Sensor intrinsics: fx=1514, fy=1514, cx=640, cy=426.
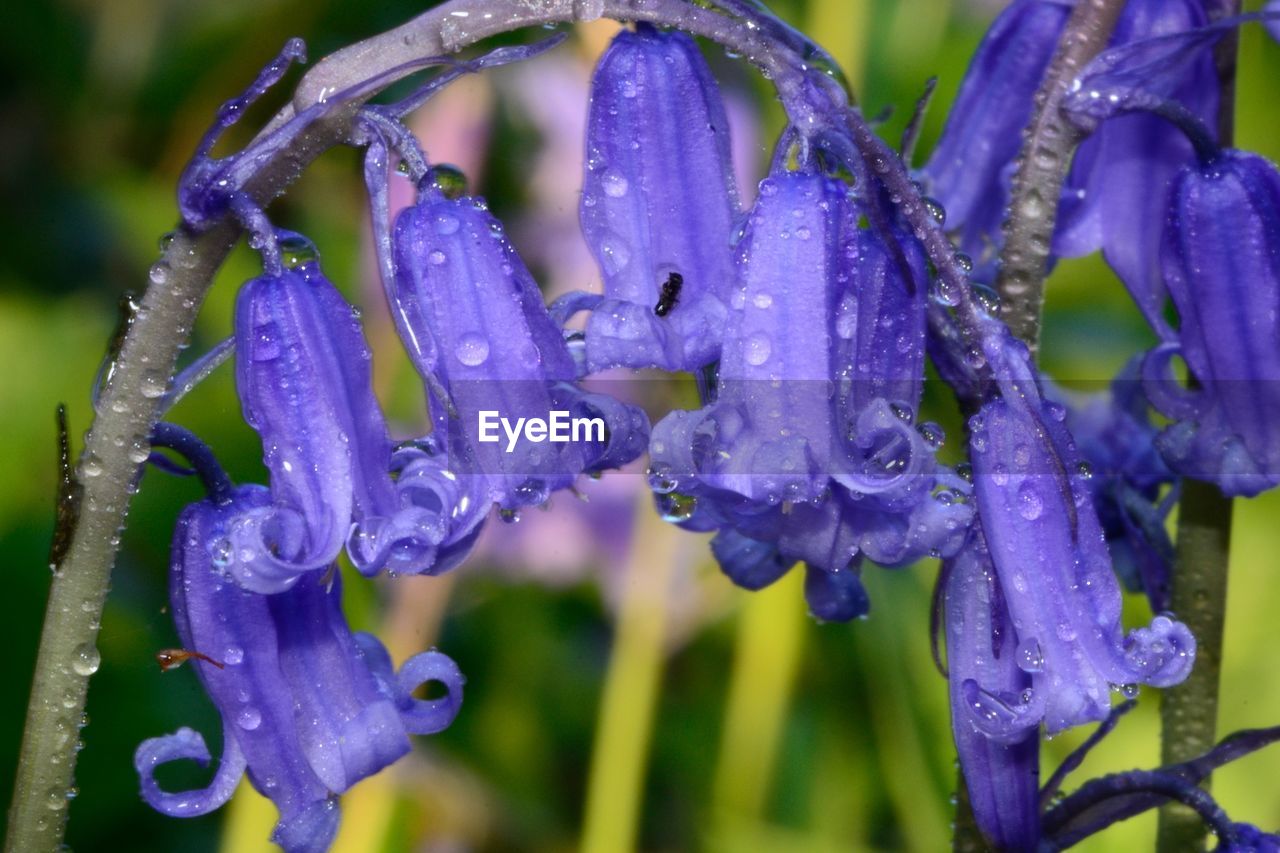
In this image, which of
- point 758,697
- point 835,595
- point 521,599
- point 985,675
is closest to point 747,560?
point 835,595

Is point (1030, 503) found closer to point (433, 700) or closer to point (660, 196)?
point (660, 196)

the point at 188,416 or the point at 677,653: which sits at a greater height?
the point at 188,416

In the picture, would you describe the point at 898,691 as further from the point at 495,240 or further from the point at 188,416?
the point at 495,240

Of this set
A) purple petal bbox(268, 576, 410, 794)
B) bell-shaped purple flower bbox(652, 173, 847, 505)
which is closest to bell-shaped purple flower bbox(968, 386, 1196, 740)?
bell-shaped purple flower bbox(652, 173, 847, 505)

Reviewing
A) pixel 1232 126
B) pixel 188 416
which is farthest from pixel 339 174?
pixel 1232 126

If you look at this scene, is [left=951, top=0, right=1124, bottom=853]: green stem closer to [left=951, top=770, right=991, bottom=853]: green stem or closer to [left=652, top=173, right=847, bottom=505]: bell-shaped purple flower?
[left=951, top=770, right=991, bottom=853]: green stem

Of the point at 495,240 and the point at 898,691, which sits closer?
the point at 495,240

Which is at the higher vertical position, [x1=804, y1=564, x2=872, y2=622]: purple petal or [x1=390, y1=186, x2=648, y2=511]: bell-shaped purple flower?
[x1=390, y1=186, x2=648, y2=511]: bell-shaped purple flower
